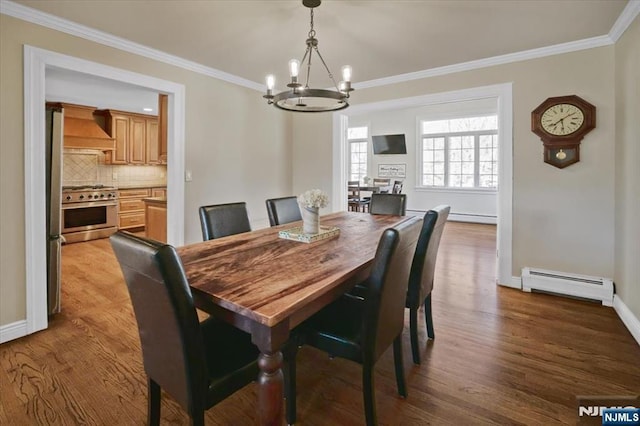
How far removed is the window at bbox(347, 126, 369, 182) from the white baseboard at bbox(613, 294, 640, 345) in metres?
6.69

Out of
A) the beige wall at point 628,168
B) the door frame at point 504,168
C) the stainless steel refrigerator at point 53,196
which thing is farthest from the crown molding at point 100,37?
the beige wall at point 628,168

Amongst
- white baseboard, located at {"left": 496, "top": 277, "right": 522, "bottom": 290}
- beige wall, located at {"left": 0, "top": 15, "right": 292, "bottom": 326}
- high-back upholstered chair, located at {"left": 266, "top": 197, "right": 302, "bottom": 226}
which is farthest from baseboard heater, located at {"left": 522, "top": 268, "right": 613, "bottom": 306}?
beige wall, located at {"left": 0, "top": 15, "right": 292, "bottom": 326}

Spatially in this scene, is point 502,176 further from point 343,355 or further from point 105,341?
point 105,341

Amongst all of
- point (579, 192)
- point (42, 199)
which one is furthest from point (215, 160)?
point (579, 192)

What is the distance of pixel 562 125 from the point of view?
317 cm

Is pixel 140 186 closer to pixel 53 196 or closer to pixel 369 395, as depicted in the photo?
pixel 53 196

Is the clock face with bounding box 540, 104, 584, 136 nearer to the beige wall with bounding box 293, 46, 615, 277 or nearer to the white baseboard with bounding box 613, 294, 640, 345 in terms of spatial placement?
the beige wall with bounding box 293, 46, 615, 277

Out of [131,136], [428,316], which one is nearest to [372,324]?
[428,316]

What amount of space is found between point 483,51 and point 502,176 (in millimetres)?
1287

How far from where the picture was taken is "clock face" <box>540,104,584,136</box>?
3111mm

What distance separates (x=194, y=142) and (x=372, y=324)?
3127 mm

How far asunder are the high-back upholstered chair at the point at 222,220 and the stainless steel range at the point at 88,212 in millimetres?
4476

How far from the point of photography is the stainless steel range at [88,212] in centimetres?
553

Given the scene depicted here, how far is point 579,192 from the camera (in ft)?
10.4
